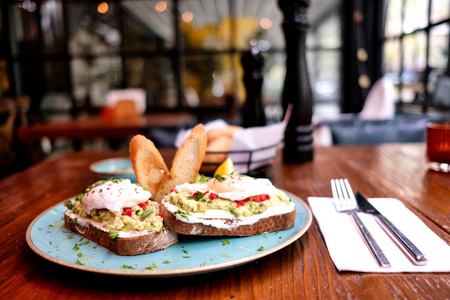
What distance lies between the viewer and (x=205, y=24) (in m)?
6.54

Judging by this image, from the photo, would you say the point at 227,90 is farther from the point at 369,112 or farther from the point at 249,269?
the point at 249,269

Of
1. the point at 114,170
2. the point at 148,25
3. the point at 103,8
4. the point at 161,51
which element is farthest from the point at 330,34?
the point at 114,170

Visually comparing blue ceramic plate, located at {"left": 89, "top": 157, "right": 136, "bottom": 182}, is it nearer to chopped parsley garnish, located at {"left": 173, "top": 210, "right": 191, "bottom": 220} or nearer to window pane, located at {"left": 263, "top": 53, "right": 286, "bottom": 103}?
chopped parsley garnish, located at {"left": 173, "top": 210, "right": 191, "bottom": 220}

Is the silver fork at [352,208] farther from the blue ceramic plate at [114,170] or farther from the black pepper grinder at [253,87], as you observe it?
the blue ceramic plate at [114,170]

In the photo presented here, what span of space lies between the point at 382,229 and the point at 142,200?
0.50 meters

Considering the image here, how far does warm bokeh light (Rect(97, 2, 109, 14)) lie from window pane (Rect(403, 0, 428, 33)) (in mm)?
4871

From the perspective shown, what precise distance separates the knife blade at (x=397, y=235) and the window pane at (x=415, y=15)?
366 centimetres

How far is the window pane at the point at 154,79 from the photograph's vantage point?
22.0ft

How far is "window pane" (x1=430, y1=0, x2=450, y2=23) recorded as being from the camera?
3389 millimetres

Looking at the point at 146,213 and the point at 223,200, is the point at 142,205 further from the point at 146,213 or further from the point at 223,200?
the point at 223,200

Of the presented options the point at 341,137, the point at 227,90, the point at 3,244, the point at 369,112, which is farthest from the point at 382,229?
the point at 227,90

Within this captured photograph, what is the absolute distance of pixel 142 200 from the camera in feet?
2.32

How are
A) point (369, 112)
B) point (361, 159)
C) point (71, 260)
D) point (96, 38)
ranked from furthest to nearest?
point (96, 38) < point (369, 112) < point (361, 159) < point (71, 260)

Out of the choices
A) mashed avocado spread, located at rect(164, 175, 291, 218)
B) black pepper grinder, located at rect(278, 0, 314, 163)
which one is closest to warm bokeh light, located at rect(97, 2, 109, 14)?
black pepper grinder, located at rect(278, 0, 314, 163)
